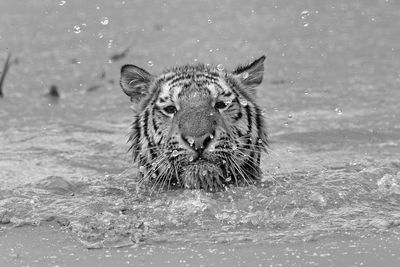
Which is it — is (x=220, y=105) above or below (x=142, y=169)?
above

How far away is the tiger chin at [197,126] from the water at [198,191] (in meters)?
0.12

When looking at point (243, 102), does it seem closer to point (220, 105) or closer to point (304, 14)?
point (220, 105)

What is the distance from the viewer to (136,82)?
5887 mm

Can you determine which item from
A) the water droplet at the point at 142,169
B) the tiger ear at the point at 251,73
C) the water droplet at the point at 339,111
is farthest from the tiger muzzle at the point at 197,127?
the water droplet at the point at 339,111

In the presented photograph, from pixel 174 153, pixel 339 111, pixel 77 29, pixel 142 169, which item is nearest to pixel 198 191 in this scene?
pixel 174 153

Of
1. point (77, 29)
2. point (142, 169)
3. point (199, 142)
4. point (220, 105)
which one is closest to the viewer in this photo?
point (199, 142)

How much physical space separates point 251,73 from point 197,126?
32.6 inches

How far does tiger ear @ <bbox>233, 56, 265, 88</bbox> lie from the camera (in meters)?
5.86

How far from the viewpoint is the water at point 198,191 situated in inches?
181

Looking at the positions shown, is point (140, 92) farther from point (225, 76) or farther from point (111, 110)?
point (111, 110)

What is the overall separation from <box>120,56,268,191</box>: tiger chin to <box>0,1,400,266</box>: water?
0.12 meters

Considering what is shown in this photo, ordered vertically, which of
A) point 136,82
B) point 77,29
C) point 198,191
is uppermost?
point 77,29

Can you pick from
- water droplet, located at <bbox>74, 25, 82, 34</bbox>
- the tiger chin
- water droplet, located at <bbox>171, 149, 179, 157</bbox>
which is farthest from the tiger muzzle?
water droplet, located at <bbox>74, 25, 82, 34</bbox>

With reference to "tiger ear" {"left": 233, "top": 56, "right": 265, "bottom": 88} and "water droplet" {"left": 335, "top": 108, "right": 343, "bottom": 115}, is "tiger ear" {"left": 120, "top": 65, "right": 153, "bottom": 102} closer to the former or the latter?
"tiger ear" {"left": 233, "top": 56, "right": 265, "bottom": 88}
